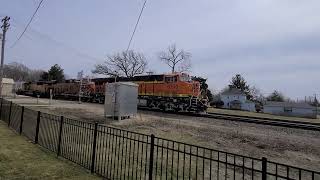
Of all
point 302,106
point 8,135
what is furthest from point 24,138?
point 302,106

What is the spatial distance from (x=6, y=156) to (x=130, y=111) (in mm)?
12006

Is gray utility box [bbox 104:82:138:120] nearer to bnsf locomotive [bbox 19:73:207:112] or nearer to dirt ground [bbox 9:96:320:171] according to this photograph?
dirt ground [bbox 9:96:320:171]

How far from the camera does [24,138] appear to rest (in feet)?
43.7

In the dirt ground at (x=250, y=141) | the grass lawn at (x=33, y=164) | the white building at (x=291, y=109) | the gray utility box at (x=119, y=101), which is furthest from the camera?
the white building at (x=291, y=109)

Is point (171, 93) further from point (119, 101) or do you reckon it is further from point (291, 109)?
point (291, 109)

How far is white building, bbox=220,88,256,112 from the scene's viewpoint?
83.2m

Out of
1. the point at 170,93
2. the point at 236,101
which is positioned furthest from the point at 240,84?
the point at 170,93

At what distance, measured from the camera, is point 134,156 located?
1034 centimetres

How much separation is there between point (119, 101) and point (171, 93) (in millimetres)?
9619

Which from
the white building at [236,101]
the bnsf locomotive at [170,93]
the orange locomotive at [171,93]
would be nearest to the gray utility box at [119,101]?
the bnsf locomotive at [170,93]

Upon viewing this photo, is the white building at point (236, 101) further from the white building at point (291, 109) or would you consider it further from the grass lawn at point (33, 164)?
the grass lawn at point (33, 164)

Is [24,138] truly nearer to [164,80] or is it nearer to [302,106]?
[164,80]

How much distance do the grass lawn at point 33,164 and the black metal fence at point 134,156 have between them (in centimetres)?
35

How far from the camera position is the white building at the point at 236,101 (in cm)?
8319
